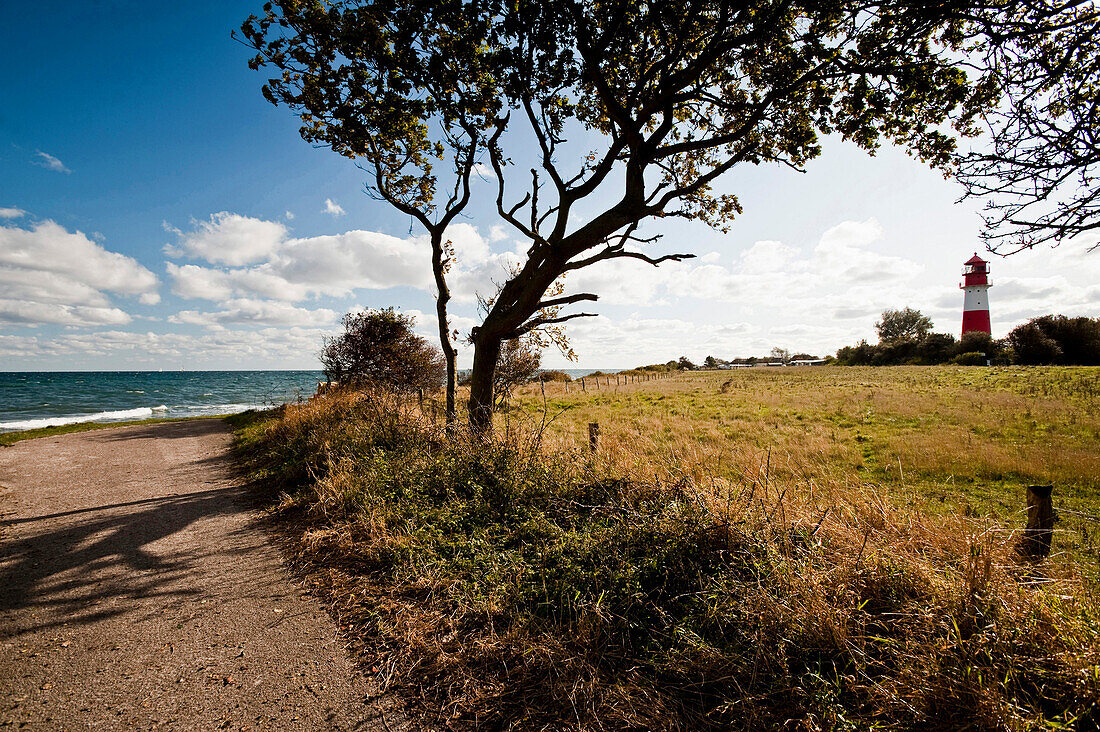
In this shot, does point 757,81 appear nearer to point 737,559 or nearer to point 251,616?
point 737,559

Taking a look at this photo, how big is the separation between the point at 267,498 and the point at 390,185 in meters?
6.87

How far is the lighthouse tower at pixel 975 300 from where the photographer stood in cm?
4722

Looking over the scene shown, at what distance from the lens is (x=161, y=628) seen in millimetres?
3521

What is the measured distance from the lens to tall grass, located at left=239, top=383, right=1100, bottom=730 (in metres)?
2.36

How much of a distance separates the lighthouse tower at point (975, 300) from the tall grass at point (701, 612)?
6153 centimetres

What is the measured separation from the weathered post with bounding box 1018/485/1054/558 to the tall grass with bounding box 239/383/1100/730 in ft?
0.61

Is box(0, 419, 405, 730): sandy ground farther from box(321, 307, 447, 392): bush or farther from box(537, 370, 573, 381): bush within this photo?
box(537, 370, 573, 381): bush

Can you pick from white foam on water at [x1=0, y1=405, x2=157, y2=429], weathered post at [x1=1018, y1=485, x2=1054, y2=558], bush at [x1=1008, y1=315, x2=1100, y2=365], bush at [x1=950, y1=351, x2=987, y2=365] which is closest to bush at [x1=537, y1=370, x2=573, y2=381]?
white foam on water at [x1=0, y1=405, x2=157, y2=429]

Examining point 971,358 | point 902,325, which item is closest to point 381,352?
point 971,358

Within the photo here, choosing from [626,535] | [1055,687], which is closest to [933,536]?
[1055,687]

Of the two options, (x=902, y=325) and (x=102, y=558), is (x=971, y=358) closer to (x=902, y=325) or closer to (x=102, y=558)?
(x=902, y=325)

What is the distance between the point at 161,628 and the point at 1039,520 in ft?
24.5

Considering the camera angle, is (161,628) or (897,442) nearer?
(161,628)

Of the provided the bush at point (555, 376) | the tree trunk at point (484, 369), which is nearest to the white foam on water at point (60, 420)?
the tree trunk at point (484, 369)
